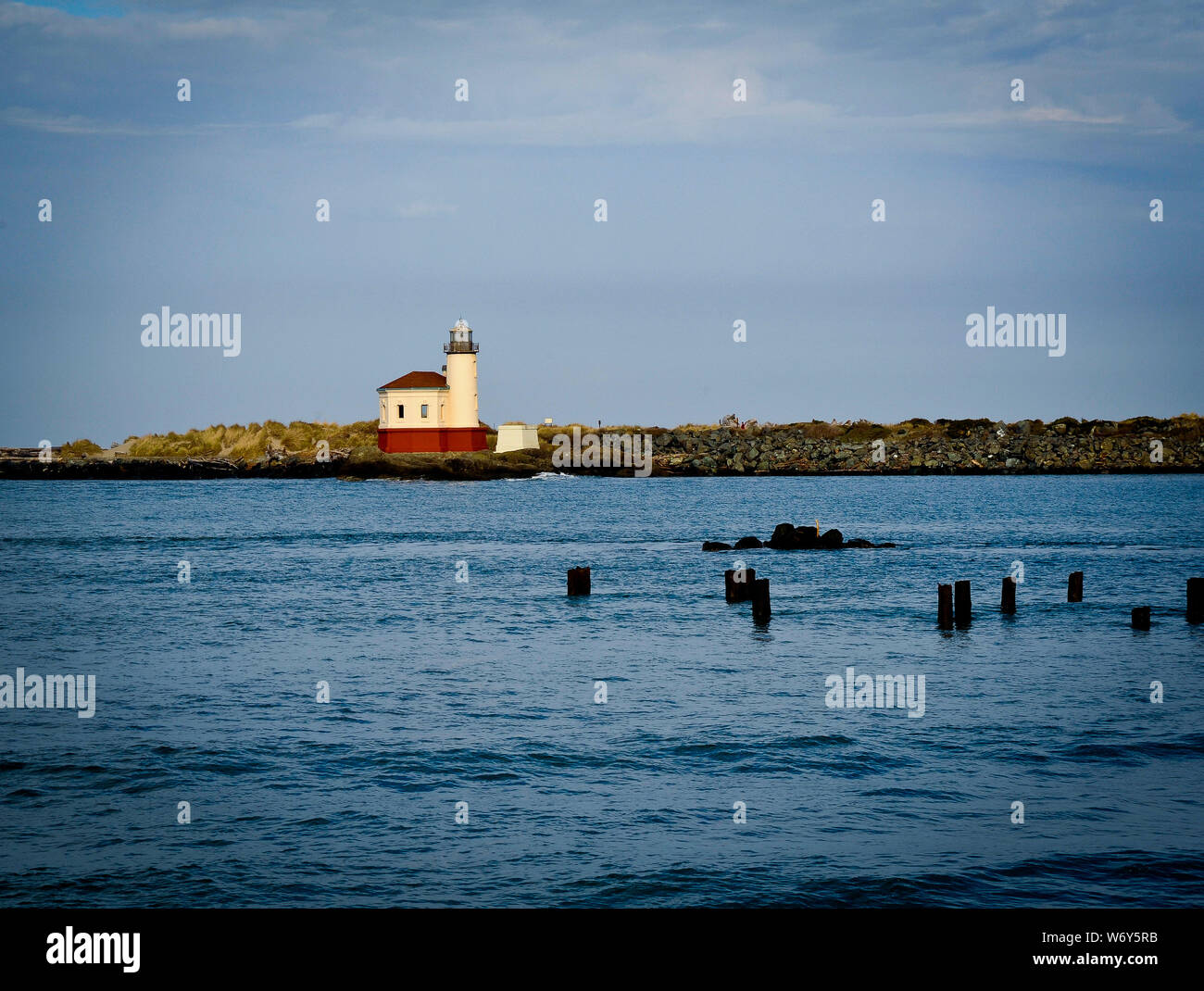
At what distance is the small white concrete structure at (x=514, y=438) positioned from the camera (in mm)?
130725

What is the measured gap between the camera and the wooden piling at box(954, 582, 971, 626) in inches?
1147

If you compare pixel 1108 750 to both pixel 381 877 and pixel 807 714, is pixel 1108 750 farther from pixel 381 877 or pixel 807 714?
pixel 381 877

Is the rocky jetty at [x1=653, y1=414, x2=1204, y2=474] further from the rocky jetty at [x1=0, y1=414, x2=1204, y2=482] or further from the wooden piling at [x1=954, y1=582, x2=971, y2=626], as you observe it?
the wooden piling at [x1=954, y1=582, x2=971, y2=626]

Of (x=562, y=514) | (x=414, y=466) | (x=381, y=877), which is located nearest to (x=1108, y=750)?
(x=381, y=877)

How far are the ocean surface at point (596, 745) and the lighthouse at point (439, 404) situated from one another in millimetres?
64461

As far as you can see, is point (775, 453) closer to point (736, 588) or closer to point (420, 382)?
point (420, 382)

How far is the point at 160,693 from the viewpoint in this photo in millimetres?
21938

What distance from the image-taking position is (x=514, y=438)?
13238 centimetres

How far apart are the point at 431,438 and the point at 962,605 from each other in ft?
287
